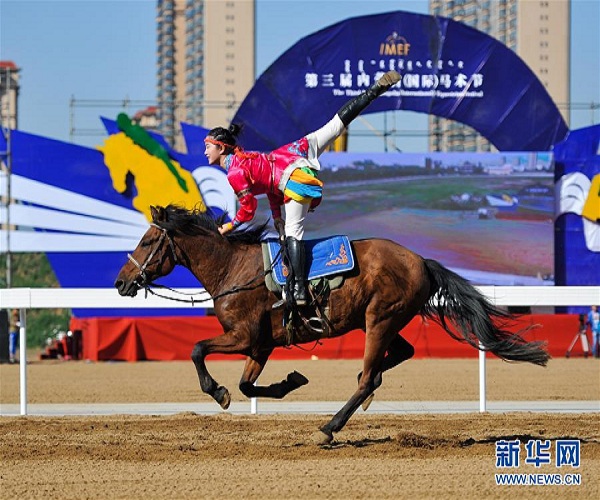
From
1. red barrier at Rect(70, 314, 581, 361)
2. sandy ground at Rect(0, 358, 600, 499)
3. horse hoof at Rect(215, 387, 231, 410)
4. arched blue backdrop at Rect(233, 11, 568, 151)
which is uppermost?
arched blue backdrop at Rect(233, 11, 568, 151)

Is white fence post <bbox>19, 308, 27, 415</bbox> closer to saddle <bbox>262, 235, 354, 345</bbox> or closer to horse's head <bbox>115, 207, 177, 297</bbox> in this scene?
horse's head <bbox>115, 207, 177, 297</bbox>

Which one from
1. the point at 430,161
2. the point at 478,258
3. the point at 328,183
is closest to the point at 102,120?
the point at 328,183

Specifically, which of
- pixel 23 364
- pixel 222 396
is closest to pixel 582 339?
pixel 23 364

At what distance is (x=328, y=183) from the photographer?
25.8 meters

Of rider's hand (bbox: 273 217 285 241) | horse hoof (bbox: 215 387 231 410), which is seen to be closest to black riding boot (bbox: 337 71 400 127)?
rider's hand (bbox: 273 217 285 241)

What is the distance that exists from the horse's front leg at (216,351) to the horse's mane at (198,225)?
0.95 m

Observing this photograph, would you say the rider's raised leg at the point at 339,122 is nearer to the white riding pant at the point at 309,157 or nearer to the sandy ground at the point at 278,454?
the white riding pant at the point at 309,157

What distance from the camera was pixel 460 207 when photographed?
26.1 meters

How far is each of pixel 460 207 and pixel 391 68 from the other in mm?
3567

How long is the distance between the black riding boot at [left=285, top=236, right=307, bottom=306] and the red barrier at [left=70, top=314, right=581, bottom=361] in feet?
49.4

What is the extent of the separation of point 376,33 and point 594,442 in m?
18.0

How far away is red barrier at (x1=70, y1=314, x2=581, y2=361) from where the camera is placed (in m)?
24.3

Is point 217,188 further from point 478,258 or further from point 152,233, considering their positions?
point 152,233

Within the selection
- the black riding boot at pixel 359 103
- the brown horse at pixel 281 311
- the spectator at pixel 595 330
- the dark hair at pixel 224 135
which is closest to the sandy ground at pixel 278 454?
the brown horse at pixel 281 311
